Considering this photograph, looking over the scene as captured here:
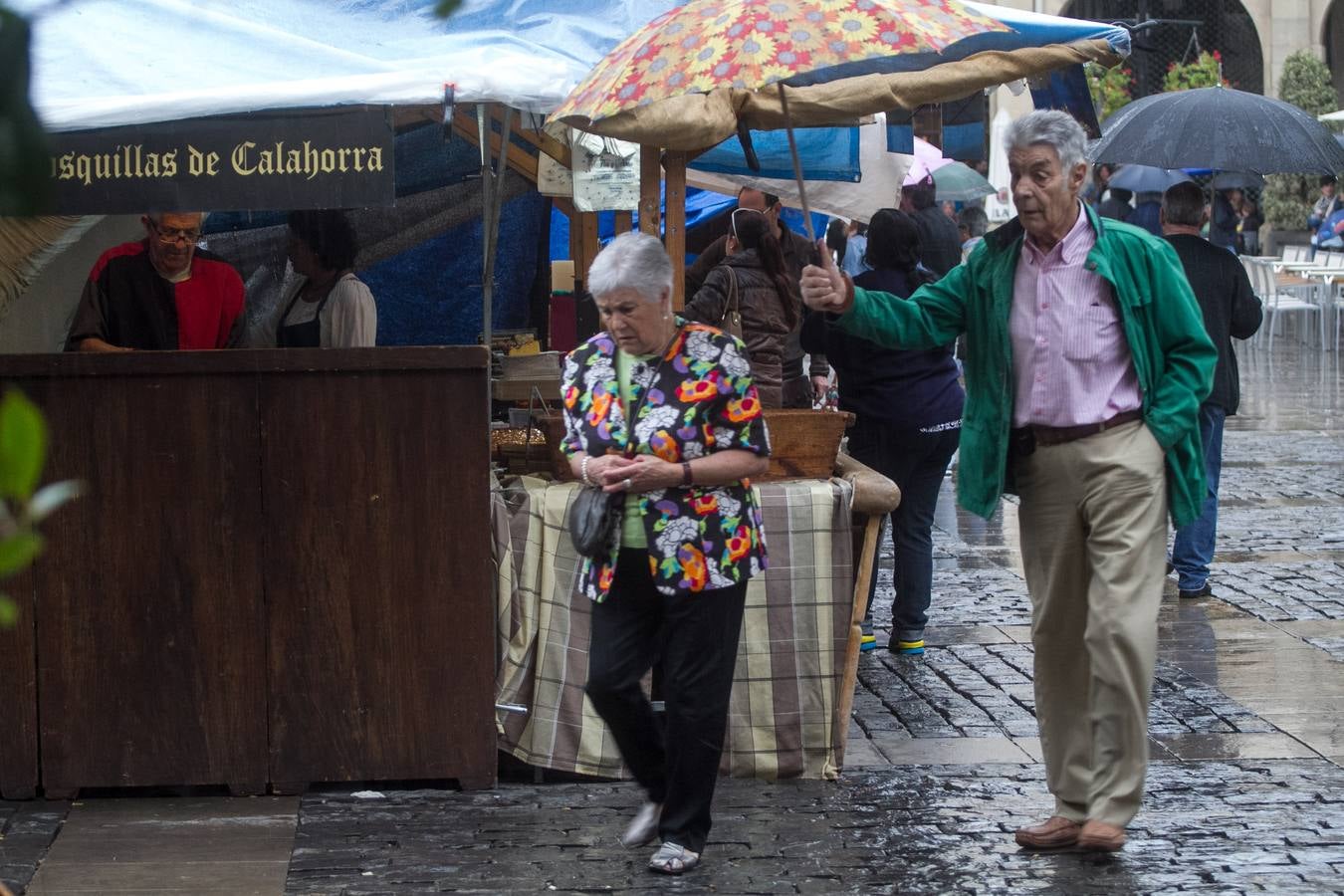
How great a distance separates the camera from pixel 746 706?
5758mm

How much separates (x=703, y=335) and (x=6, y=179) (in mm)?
3258

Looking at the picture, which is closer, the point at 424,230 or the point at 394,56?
the point at 394,56

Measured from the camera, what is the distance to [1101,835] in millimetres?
4891

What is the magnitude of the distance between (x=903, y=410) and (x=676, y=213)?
1657 millimetres

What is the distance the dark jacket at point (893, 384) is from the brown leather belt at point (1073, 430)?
2258 millimetres

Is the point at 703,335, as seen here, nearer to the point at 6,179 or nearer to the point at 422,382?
the point at 422,382

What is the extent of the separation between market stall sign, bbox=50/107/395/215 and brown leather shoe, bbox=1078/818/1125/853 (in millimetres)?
2667

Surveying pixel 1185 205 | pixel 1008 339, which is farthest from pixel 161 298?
pixel 1185 205

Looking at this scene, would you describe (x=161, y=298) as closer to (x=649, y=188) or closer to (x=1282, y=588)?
(x=649, y=188)

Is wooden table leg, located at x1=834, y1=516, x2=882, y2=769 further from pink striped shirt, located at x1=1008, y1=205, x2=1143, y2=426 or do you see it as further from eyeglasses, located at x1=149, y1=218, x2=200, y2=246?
eyeglasses, located at x1=149, y1=218, x2=200, y2=246

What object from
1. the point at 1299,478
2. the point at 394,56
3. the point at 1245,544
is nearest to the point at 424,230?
the point at 394,56

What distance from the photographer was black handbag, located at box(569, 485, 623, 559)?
4.64m

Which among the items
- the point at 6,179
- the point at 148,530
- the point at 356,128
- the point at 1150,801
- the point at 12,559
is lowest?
the point at 1150,801

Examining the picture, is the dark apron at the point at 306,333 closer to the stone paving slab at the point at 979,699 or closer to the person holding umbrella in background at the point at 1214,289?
the stone paving slab at the point at 979,699
